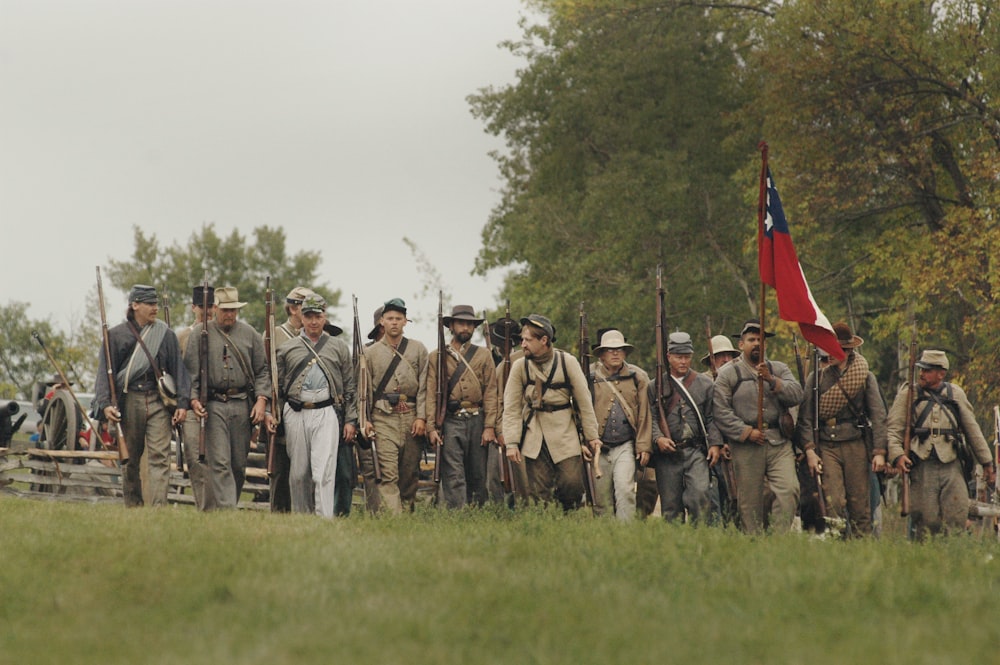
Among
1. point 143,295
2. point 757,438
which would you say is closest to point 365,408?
point 143,295

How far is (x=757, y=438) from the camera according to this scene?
1339 cm

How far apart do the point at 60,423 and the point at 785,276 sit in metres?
12.6

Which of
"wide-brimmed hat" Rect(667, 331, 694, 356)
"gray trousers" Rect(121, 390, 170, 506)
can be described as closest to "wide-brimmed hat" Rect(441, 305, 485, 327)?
"wide-brimmed hat" Rect(667, 331, 694, 356)

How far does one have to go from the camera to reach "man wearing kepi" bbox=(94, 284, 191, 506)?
535 inches

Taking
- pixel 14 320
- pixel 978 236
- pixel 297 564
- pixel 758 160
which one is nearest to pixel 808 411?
pixel 297 564

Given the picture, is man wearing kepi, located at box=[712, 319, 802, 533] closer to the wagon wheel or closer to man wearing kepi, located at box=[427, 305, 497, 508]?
man wearing kepi, located at box=[427, 305, 497, 508]

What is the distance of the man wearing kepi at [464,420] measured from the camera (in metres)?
14.4

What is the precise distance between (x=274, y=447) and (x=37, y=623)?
275 inches

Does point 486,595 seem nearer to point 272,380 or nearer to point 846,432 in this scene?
point 272,380

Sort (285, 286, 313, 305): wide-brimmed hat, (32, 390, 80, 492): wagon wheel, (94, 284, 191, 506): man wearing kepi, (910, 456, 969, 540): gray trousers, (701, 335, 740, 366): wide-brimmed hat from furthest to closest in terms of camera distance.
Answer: (32, 390, 80, 492): wagon wheel → (701, 335, 740, 366): wide-brimmed hat → (285, 286, 313, 305): wide-brimmed hat → (910, 456, 969, 540): gray trousers → (94, 284, 191, 506): man wearing kepi

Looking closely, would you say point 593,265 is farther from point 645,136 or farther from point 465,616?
point 465,616

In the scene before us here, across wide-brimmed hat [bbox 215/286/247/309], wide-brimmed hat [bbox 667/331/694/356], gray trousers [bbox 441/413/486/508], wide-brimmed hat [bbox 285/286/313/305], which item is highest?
wide-brimmed hat [bbox 285/286/313/305]

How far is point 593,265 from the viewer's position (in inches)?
1352

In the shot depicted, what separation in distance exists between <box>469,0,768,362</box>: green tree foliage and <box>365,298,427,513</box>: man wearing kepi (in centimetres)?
1886
